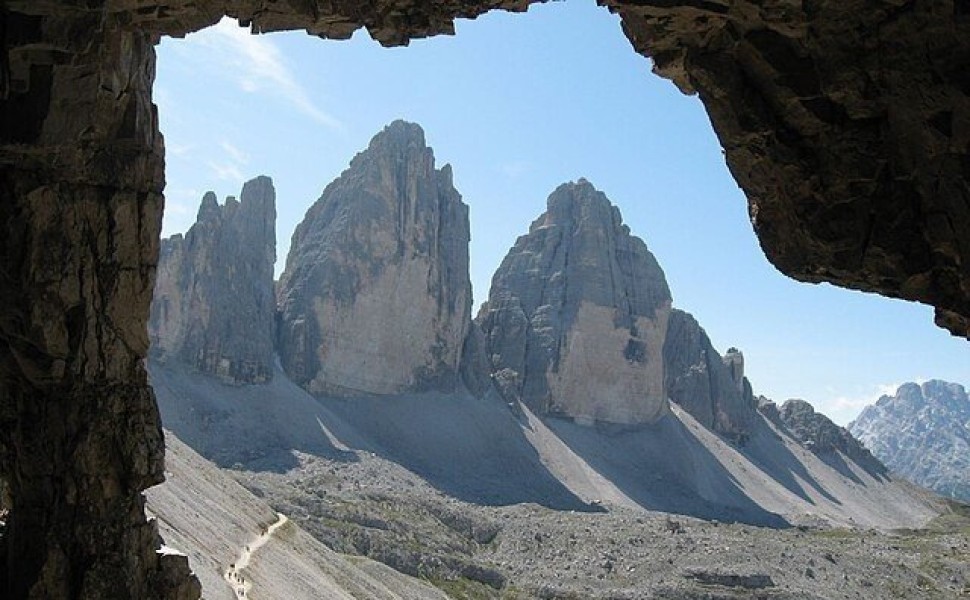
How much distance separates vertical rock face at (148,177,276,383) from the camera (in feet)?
382

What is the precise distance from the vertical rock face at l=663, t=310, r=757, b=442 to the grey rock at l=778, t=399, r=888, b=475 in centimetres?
1201

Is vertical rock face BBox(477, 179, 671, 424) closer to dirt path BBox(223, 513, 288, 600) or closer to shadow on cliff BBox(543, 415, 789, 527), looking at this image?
shadow on cliff BBox(543, 415, 789, 527)

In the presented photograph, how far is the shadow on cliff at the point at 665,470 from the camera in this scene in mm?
132125

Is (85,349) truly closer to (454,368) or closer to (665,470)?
(454,368)

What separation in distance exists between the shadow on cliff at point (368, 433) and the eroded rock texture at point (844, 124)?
9170cm

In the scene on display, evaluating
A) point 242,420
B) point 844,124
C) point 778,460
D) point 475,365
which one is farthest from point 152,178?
point 778,460

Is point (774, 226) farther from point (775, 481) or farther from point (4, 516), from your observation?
point (775, 481)

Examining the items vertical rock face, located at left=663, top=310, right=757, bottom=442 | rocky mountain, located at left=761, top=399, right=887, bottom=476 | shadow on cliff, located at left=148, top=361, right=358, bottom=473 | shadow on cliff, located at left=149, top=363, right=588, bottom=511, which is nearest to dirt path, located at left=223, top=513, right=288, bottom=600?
shadow on cliff, located at left=148, top=361, right=358, bottom=473

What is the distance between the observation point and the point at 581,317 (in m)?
156

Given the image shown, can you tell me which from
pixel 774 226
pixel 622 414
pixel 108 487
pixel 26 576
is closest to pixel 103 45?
pixel 108 487

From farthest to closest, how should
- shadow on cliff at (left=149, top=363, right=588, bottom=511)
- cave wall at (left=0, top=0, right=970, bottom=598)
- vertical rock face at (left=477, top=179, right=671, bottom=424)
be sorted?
vertical rock face at (left=477, top=179, right=671, bottom=424) < shadow on cliff at (left=149, top=363, right=588, bottom=511) < cave wall at (left=0, top=0, right=970, bottom=598)

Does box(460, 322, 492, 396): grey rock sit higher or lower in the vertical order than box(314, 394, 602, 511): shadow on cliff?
higher

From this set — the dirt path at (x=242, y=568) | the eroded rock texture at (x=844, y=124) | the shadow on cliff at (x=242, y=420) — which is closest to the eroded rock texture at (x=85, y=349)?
the eroded rock texture at (x=844, y=124)

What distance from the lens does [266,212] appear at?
130 metres
